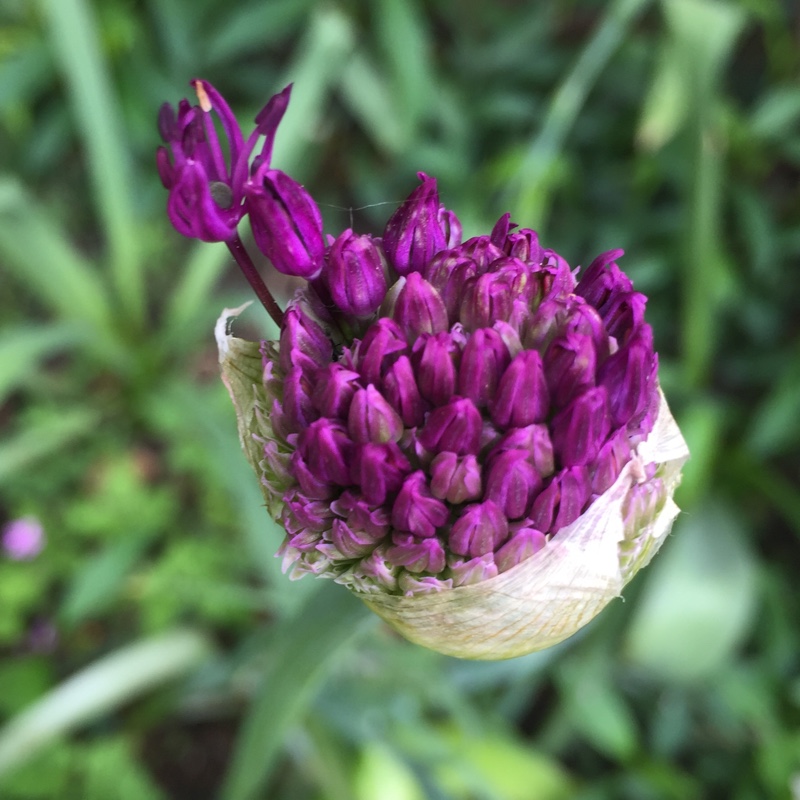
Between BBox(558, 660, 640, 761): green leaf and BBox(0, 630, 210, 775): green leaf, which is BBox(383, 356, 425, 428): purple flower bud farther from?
BBox(558, 660, 640, 761): green leaf

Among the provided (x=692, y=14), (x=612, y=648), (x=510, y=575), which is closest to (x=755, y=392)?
(x=612, y=648)

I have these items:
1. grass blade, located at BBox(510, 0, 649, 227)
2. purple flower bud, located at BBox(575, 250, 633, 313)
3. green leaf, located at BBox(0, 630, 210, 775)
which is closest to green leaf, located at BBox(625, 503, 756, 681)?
grass blade, located at BBox(510, 0, 649, 227)

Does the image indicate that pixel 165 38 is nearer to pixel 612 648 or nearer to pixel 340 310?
pixel 340 310

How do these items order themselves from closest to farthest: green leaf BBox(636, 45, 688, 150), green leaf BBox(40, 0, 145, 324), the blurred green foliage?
the blurred green foliage < green leaf BBox(40, 0, 145, 324) < green leaf BBox(636, 45, 688, 150)

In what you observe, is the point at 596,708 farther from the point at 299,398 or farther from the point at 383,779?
the point at 299,398

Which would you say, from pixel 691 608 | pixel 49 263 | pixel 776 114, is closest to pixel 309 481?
pixel 691 608
